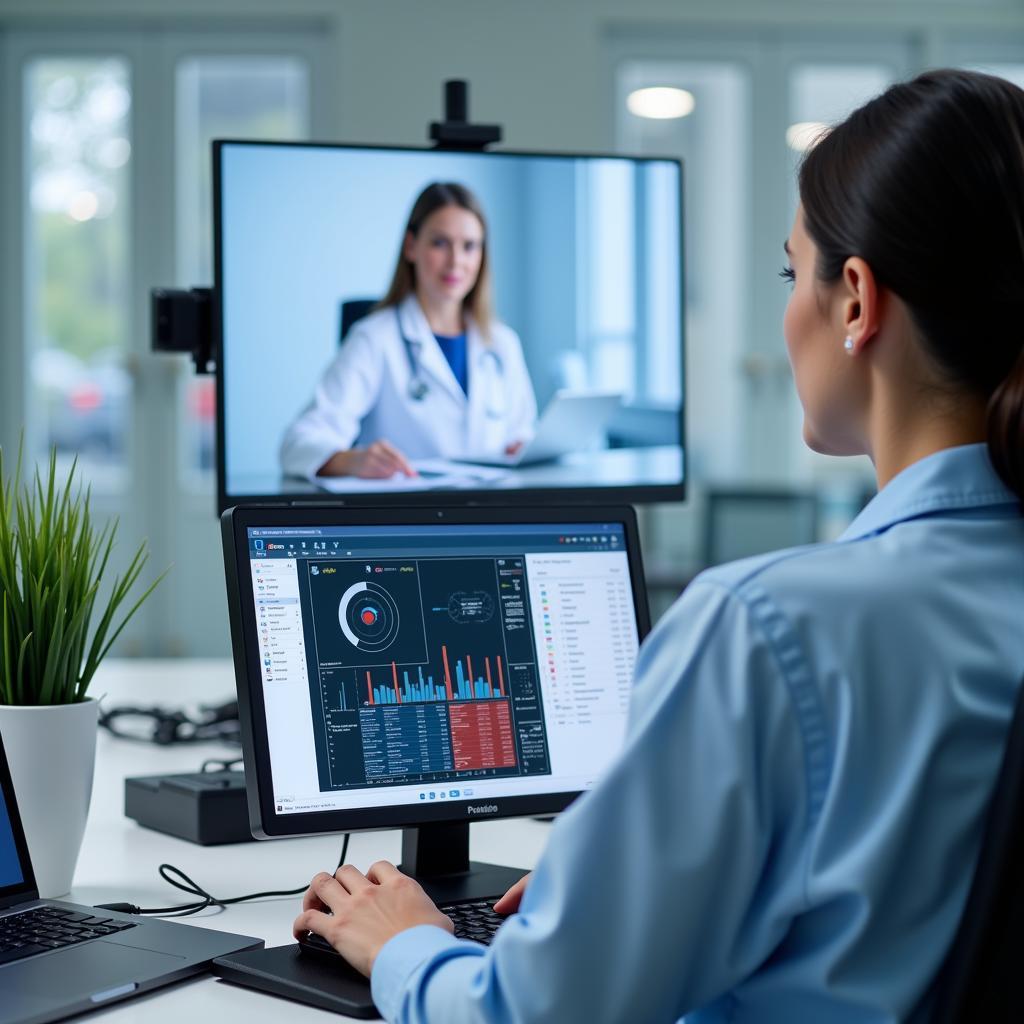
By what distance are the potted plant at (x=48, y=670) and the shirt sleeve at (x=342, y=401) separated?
0.44m

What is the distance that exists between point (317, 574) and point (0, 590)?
0.92 feet

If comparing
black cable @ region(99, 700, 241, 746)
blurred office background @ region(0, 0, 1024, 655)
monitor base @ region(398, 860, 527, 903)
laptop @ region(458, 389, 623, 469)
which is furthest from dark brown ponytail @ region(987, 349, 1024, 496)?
blurred office background @ region(0, 0, 1024, 655)

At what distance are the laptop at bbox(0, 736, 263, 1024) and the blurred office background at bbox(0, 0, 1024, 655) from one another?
379 cm

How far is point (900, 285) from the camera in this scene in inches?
29.3

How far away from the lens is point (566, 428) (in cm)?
167

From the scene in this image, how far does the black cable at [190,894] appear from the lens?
42.9 inches

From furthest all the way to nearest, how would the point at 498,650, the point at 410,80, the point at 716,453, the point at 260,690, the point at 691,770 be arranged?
the point at 716,453, the point at 410,80, the point at 498,650, the point at 260,690, the point at 691,770

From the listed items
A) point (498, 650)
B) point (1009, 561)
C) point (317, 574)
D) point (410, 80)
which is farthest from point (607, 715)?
point (410, 80)

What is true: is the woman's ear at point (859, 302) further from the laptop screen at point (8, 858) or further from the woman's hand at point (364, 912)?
the laptop screen at point (8, 858)

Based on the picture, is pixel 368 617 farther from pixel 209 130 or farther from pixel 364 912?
pixel 209 130

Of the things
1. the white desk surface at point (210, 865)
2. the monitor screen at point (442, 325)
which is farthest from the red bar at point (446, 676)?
the monitor screen at point (442, 325)

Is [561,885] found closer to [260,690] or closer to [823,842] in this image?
[823,842]

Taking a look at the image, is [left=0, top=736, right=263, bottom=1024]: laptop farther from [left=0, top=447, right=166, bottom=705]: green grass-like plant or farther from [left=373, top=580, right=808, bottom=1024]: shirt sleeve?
[left=373, top=580, right=808, bottom=1024]: shirt sleeve

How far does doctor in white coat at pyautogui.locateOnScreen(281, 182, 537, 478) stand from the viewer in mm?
1588
